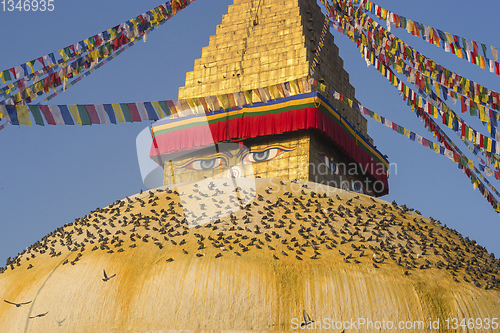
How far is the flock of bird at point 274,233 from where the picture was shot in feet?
20.9

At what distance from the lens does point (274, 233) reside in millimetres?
6691

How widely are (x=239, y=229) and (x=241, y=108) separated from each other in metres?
5.03

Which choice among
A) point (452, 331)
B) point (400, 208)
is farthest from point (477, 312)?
point (400, 208)

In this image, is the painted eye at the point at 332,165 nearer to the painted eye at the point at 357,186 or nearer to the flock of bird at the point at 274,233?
the painted eye at the point at 357,186

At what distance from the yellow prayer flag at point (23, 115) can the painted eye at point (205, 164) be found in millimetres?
5303

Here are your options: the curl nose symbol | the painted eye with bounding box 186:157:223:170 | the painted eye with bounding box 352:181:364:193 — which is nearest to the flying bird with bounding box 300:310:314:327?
Answer: the curl nose symbol

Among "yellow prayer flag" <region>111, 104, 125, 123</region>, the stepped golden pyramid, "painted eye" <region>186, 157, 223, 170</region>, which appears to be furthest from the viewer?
"painted eye" <region>186, 157, 223, 170</region>

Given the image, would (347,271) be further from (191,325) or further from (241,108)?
(241,108)

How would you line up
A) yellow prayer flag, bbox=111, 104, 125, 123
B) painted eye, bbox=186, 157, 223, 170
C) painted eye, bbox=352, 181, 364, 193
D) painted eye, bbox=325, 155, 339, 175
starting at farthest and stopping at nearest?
1. painted eye, bbox=352, 181, 364, 193
2. painted eye, bbox=186, 157, 223, 170
3. painted eye, bbox=325, 155, 339, 175
4. yellow prayer flag, bbox=111, 104, 125, 123

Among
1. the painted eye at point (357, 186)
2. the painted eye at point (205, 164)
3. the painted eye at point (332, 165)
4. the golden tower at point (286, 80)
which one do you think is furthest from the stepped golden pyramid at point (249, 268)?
the painted eye at point (357, 186)

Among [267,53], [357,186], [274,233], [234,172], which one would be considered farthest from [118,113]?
[357,186]

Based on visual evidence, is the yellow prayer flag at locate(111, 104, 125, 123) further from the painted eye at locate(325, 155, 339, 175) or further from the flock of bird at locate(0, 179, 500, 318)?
the painted eye at locate(325, 155, 339, 175)

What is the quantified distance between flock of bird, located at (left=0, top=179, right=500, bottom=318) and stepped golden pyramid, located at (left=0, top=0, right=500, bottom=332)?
0.02 m

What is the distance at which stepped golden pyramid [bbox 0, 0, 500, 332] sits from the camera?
18.4 ft
